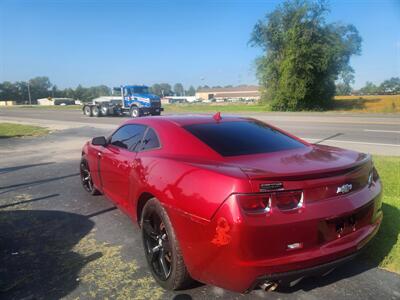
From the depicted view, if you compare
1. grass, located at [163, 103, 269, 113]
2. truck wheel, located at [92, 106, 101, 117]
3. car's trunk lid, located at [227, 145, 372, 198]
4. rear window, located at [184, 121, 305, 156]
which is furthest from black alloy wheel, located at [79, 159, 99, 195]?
grass, located at [163, 103, 269, 113]

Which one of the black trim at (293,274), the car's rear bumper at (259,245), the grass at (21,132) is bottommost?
the grass at (21,132)

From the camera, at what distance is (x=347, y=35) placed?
143 ft

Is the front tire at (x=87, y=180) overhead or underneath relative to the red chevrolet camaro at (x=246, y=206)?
underneath

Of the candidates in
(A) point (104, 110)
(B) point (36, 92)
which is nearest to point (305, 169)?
(A) point (104, 110)

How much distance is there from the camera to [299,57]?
1507 inches

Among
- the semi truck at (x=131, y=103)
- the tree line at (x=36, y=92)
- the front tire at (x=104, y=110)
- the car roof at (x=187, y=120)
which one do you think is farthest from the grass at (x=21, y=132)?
the tree line at (x=36, y=92)

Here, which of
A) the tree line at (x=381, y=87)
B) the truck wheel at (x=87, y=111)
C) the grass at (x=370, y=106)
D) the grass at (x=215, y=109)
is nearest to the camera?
the truck wheel at (x=87, y=111)

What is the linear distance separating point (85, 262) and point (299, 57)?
3768 cm

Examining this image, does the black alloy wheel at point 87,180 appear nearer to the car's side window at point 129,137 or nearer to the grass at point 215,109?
the car's side window at point 129,137

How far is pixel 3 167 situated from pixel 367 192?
910cm

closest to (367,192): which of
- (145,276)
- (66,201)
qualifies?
(145,276)

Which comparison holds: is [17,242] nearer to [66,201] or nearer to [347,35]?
[66,201]

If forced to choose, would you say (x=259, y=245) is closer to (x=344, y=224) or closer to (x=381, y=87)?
(x=344, y=224)

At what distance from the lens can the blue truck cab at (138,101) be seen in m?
30.6
